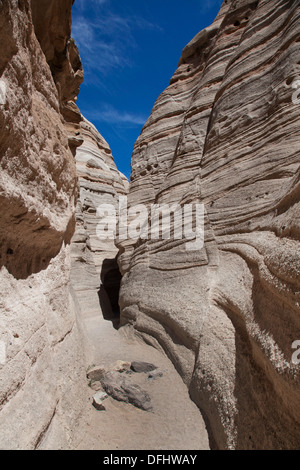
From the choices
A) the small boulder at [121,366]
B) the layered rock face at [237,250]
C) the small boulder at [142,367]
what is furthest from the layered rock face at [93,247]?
the small boulder at [142,367]

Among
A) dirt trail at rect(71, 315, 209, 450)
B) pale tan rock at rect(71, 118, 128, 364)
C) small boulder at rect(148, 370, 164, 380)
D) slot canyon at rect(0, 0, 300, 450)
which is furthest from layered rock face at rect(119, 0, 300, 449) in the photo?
pale tan rock at rect(71, 118, 128, 364)

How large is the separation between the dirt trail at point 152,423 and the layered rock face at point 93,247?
6.12 metres

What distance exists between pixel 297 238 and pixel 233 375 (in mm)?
1599

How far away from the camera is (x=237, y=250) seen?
14.6ft

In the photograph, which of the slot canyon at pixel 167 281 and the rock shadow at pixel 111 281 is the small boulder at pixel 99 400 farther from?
the rock shadow at pixel 111 281

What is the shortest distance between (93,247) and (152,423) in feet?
36.3

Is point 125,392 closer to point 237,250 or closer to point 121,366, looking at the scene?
point 121,366

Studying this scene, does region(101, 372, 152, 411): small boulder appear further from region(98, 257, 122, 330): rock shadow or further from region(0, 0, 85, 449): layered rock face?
region(98, 257, 122, 330): rock shadow

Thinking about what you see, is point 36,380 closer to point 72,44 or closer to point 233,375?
point 233,375

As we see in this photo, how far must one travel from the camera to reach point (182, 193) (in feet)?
24.9

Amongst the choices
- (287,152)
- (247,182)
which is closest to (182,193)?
(247,182)

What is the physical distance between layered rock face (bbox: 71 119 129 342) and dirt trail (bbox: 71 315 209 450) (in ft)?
20.1

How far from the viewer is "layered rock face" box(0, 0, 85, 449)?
2.09m

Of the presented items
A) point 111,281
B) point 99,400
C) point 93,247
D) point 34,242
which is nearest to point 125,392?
point 99,400
